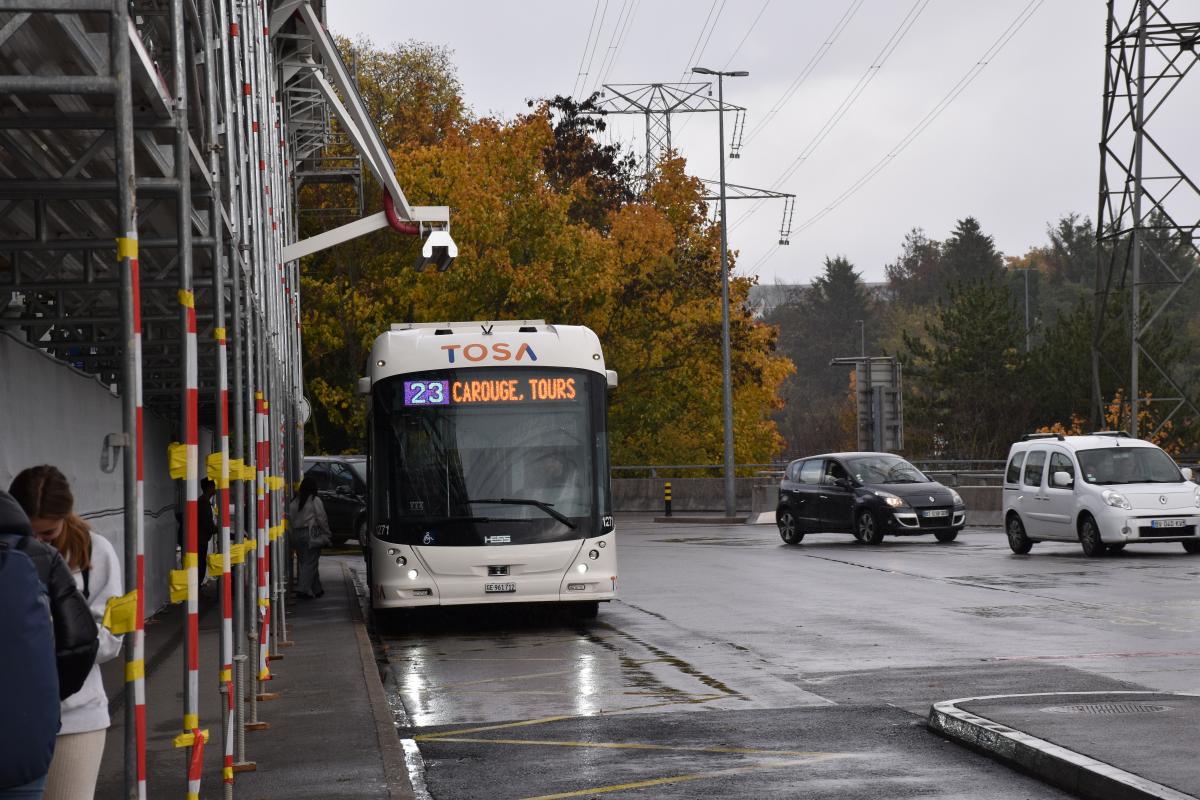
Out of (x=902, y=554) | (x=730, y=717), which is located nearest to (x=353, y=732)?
(x=730, y=717)

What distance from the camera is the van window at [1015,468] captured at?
90.8 ft

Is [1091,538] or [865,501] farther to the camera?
[865,501]

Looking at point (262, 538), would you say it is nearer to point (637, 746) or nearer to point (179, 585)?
point (637, 746)

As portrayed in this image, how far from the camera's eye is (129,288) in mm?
5418

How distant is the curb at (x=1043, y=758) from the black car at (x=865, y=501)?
2003 cm

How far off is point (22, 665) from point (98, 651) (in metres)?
0.96

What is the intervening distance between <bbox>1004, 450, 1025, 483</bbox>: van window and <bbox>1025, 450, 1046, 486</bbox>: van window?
0.68ft

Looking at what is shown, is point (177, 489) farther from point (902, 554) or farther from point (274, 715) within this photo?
point (274, 715)

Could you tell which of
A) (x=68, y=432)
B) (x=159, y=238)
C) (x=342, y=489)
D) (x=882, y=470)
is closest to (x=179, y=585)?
(x=159, y=238)

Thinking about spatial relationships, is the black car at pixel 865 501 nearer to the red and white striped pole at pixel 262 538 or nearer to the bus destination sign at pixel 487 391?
the bus destination sign at pixel 487 391

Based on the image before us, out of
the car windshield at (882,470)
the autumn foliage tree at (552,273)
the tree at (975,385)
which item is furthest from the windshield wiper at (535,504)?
the tree at (975,385)

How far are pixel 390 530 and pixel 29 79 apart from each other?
1196 cm

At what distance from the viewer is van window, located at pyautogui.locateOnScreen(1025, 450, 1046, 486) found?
27.1 m

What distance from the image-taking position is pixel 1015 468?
27.9 meters
